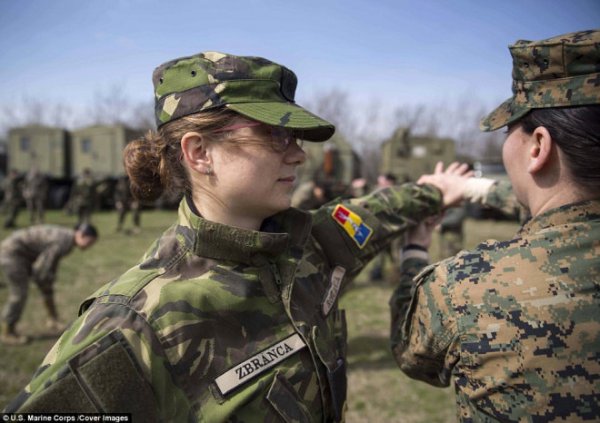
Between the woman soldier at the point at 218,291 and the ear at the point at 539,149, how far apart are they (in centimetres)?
66

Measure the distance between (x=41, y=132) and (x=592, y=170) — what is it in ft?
79.0

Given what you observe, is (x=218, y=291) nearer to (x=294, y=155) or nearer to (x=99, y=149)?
(x=294, y=155)

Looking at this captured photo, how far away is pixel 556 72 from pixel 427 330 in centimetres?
86

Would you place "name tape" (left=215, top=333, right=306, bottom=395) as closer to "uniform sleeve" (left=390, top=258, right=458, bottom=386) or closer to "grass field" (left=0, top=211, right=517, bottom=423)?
"uniform sleeve" (left=390, top=258, right=458, bottom=386)

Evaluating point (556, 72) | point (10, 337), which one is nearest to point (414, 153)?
point (10, 337)

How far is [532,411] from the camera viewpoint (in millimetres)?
1117

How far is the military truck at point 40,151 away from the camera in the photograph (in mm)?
20594

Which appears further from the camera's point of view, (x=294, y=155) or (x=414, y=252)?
(x=414, y=252)

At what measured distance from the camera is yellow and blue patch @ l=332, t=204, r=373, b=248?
182 cm

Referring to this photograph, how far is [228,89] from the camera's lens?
1.37 meters

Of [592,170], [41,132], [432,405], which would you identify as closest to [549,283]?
[592,170]

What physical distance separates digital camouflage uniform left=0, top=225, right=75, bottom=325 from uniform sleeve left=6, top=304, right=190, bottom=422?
477 cm

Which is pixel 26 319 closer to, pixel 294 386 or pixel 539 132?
pixel 294 386

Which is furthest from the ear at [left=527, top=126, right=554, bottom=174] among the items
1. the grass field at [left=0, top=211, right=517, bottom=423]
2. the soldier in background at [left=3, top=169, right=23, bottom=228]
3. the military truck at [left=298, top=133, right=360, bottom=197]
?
the soldier in background at [left=3, top=169, right=23, bottom=228]
